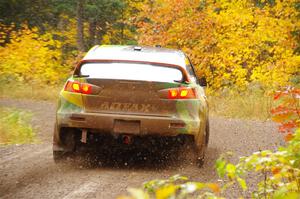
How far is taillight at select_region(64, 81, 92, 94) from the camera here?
777 cm

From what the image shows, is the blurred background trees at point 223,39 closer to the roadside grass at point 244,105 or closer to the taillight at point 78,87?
the roadside grass at point 244,105

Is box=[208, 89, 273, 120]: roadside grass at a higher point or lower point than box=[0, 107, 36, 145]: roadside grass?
lower

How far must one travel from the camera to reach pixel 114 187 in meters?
6.86

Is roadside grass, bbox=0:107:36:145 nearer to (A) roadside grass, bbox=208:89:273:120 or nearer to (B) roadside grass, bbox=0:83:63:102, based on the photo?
(B) roadside grass, bbox=0:83:63:102

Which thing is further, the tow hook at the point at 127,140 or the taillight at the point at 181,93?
the tow hook at the point at 127,140

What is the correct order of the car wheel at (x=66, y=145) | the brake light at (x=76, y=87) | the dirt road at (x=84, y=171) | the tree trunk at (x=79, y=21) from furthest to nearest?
the tree trunk at (x=79, y=21) → the car wheel at (x=66, y=145) → the brake light at (x=76, y=87) → the dirt road at (x=84, y=171)

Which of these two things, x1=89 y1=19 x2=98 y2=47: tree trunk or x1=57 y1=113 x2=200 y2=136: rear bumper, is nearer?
x1=57 y1=113 x2=200 y2=136: rear bumper

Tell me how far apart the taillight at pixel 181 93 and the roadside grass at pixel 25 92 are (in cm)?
1122

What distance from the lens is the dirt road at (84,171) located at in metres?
6.62

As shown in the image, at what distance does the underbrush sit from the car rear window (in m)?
11.1

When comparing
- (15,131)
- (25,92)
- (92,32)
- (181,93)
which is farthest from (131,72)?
(92,32)

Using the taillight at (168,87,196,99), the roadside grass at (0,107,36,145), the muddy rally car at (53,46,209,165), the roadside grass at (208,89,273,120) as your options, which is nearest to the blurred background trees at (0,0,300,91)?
the roadside grass at (208,89,273,120)

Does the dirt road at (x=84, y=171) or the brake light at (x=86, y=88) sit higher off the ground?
the brake light at (x=86, y=88)

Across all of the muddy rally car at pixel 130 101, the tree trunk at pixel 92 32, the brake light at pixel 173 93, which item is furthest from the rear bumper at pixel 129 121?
the tree trunk at pixel 92 32
